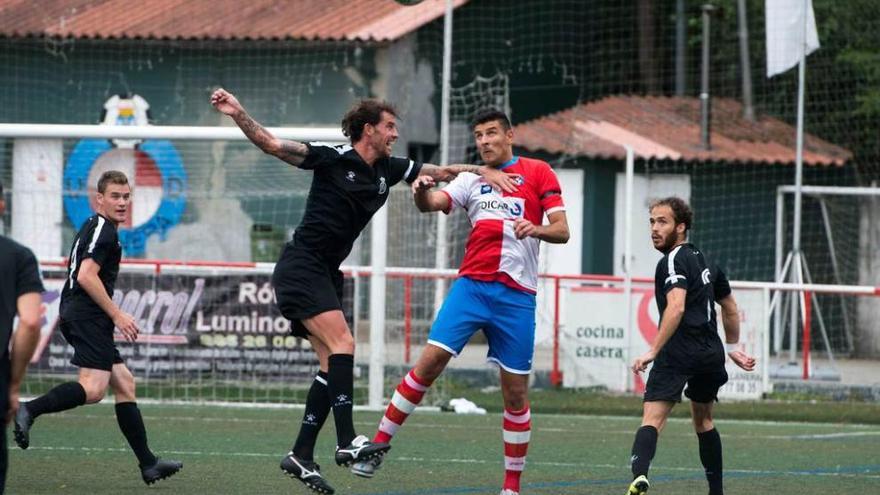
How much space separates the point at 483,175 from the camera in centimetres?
920

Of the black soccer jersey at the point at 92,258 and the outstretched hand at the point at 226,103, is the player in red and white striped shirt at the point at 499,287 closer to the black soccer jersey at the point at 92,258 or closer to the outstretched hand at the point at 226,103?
the outstretched hand at the point at 226,103

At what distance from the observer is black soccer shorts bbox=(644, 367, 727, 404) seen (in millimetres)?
8984

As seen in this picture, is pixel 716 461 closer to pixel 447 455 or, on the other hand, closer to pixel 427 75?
pixel 447 455

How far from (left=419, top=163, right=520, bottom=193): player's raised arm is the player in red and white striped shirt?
52 millimetres

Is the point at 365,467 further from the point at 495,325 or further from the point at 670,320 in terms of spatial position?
the point at 670,320

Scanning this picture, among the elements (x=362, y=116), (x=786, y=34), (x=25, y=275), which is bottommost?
(x=25, y=275)

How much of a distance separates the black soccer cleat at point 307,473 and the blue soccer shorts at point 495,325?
42.4 inches

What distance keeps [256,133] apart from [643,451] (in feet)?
8.81

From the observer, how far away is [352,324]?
16.6 metres

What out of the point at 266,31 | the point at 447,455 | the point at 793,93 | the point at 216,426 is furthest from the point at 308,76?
the point at 447,455

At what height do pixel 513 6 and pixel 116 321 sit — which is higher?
pixel 513 6

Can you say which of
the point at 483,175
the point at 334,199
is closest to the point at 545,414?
the point at 483,175

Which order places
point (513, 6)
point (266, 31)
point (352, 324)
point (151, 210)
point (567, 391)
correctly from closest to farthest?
point (352, 324)
point (567, 391)
point (151, 210)
point (266, 31)
point (513, 6)

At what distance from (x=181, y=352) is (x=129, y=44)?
8.59 meters
